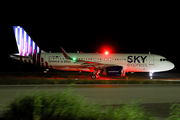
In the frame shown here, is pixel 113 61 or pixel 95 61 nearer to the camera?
pixel 95 61

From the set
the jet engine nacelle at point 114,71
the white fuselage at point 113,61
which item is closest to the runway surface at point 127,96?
the jet engine nacelle at point 114,71

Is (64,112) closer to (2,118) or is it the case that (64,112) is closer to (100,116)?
(100,116)

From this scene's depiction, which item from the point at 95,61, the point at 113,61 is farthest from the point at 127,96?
the point at 113,61

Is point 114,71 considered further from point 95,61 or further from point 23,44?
point 23,44

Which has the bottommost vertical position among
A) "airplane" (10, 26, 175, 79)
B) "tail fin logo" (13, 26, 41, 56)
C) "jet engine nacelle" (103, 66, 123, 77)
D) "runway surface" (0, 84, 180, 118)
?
"runway surface" (0, 84, 180, 118)

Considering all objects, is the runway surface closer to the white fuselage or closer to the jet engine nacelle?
the jet engine nacelle

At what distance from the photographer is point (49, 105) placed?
722cm

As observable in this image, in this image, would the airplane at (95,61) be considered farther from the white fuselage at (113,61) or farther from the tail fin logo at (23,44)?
the tail fin logo at (23,44)

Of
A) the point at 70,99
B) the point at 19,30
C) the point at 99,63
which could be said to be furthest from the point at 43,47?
the point at 70,99

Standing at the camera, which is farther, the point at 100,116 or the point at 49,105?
the point at 49,105

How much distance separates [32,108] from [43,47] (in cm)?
6065

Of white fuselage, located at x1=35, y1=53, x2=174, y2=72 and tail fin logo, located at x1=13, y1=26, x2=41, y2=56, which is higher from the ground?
tail fin logo, located at x1=13, y1=26, x2=41, y2=56

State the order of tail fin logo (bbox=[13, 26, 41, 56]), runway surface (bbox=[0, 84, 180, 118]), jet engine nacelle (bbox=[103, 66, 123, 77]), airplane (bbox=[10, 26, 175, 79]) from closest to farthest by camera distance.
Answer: runway surface (bbox=[0, 84, 180, 118]) < jet engine nacelle (bbox=[103, 66, 123, 77]) < airplane (bbox=[10, 26, 175, 79]) < tail fin logo (bbox=[13, 26, 41, 56])

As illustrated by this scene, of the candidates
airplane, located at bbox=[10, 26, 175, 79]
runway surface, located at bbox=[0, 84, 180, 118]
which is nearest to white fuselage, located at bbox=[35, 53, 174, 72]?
airplane, located at bbox=[10, 26, 175, 79]
